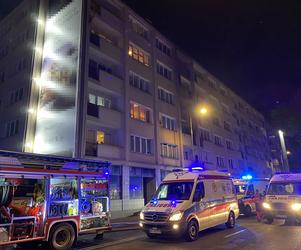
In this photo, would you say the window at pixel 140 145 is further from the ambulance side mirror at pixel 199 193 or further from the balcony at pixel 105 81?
the ambulance side mirror at pixel 199 193

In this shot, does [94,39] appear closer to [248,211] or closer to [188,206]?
[188,206]

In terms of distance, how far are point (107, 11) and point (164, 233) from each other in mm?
20172

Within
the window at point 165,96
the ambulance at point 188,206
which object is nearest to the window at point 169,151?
the window at point 165,96

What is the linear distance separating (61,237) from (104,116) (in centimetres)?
1251

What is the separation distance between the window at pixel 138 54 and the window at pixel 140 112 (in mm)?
4833

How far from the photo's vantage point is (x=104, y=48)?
22.6m

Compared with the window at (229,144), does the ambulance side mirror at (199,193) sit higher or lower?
lower

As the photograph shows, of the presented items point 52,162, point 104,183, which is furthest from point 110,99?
point 52,162

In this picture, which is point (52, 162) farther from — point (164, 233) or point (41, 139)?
point (41, 139)

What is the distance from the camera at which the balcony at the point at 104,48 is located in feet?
71.3

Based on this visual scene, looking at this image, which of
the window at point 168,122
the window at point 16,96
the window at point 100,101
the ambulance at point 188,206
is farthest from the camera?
the window at point 168,122

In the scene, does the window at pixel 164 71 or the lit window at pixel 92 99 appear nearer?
the lit window at pixel 92 99

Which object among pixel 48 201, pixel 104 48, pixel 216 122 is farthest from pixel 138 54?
pixel 48 201

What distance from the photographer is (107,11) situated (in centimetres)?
2386
